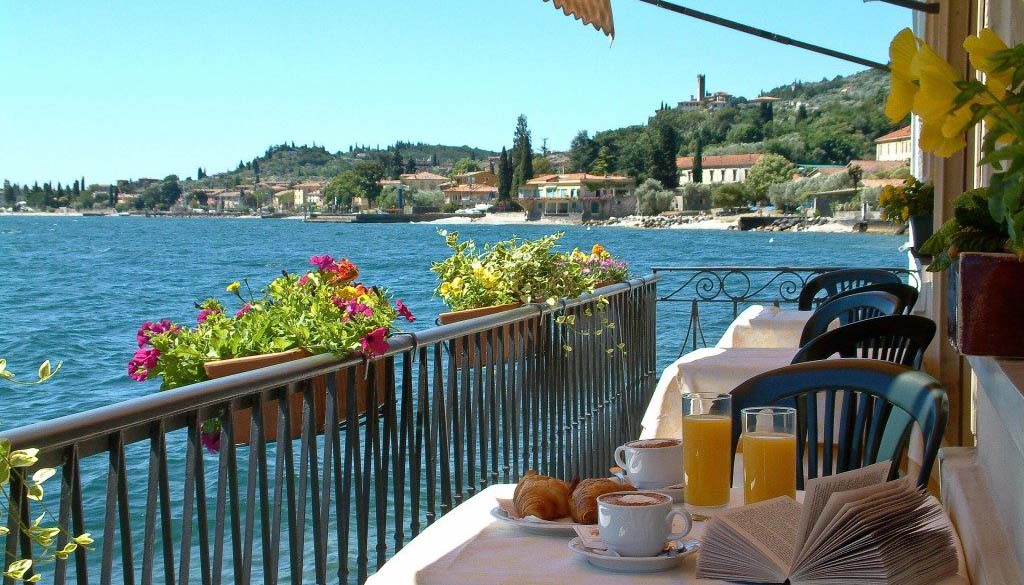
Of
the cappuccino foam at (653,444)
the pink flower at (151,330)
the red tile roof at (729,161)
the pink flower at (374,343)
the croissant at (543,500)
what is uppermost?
the red tile roof at (729,161)

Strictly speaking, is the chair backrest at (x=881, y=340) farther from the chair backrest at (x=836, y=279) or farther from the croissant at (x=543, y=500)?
the chair backrest at (x=836, y=279)

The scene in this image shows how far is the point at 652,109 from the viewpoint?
9406 cm

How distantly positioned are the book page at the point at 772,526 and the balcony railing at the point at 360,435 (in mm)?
942

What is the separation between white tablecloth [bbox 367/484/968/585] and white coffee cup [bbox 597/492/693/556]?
41 mm

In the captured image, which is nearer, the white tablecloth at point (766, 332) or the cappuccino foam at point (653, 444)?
the cappuccino foam at point (653, 444)

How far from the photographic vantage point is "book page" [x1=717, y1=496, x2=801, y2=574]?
136cm

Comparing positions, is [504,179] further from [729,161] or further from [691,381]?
[691,381]

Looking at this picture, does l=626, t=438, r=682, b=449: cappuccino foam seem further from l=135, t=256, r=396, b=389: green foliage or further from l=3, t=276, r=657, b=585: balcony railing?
l=135, t=256, r=396, b=389: green foliage

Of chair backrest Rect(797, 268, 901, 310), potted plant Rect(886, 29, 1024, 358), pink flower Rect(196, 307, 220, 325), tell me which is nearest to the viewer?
potted plant Rect(886, 29, 1024, 358)

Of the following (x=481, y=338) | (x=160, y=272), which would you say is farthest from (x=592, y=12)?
(x=160, y=272)

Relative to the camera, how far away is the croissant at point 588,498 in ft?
5.38

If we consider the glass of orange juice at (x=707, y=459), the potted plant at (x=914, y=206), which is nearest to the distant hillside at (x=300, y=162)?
the potted plant at (x=914, y=206)

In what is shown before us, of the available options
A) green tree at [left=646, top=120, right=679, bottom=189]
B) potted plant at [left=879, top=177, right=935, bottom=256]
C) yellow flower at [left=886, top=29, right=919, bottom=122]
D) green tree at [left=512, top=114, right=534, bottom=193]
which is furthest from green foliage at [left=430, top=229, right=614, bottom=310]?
green tree at [left=512, top=114, right=534, bottom=193]

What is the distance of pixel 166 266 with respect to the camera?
49.4 m
